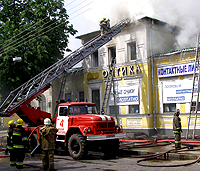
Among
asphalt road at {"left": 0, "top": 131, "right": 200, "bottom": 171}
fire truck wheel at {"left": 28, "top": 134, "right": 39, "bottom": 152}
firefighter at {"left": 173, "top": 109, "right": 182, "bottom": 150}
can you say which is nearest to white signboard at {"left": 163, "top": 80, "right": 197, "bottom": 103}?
firefighter at {"left": 173, "top": 109, "right": 182, "bottom": 150}

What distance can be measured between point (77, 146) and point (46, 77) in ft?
20.6

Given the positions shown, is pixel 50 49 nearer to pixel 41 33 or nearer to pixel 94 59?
pixel 41 33

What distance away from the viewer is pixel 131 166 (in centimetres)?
890

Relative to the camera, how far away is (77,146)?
10586 millimetres

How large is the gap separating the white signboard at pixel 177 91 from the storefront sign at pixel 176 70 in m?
0.53

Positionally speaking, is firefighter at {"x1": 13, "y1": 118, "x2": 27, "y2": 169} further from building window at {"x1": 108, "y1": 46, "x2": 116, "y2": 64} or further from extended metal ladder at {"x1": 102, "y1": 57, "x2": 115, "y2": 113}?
building window at {"x1": 108, "y1": 46, "x2": 116, "y2": 64}

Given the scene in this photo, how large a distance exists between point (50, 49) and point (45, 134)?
43.5 feet

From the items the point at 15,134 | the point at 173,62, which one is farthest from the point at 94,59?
the point at 15,134

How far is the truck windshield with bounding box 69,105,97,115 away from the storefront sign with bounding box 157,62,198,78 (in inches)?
273

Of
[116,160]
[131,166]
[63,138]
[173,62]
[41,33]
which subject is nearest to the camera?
[131,166]

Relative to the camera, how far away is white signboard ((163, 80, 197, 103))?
Answer: 16156 millimetres

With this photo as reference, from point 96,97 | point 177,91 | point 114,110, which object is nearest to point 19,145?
point 177,91

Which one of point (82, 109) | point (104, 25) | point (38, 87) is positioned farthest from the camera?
point (104, 25)

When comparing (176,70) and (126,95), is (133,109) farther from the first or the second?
(176,70)
